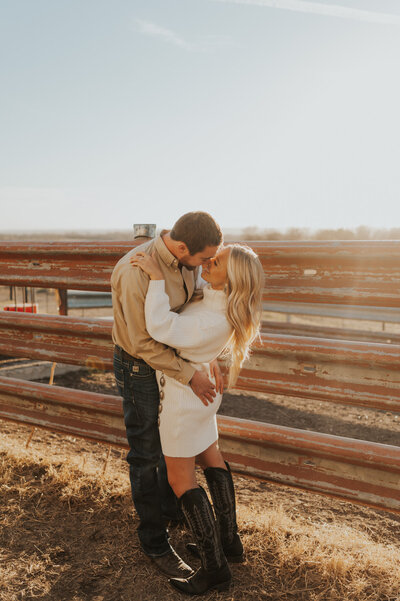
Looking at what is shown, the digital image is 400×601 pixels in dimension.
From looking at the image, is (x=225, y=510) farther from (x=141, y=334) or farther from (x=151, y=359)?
(x=141, y=334)

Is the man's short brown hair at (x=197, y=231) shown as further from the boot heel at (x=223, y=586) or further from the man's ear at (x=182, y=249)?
the boot heel at (x=223, y=586)

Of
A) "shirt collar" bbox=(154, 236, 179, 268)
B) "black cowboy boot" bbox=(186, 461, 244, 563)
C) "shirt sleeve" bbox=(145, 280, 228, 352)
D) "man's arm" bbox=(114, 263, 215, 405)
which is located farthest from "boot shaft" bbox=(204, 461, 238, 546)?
"shirt collar" bbox=(154, 236, 179, 268)

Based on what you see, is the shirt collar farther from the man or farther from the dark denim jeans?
the dark denim jeans

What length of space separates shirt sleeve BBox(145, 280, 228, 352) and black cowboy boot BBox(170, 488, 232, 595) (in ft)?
2.53

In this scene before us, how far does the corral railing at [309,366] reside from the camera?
249 centimetres

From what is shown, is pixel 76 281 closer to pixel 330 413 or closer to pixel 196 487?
pixel 196 487

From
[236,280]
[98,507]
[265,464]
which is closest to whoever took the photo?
[236,280]

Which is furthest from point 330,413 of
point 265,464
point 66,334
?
point 66,334

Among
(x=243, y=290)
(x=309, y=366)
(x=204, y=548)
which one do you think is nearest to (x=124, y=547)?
(x=204, y=548)

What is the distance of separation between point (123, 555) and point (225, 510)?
25.9 inches

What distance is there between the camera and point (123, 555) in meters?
2.65

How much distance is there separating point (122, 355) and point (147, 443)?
0.50m

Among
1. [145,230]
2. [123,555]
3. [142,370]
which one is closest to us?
[142,370]

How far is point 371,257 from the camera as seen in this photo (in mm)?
2453
